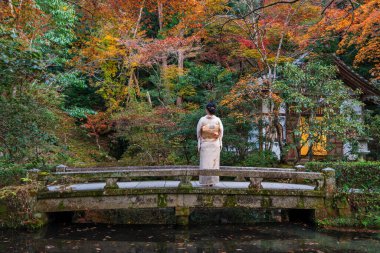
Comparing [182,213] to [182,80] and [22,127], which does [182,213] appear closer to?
[22,127]

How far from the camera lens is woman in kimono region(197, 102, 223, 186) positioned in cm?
988

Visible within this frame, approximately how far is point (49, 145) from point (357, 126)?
37.5ft

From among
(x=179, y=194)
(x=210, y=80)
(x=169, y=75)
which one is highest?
(x=169, y=75)

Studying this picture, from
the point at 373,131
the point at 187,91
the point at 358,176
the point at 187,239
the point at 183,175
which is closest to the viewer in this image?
the point at 187,239

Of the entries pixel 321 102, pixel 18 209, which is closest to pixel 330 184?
pixel 321 102

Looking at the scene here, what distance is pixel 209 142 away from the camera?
9.95 metres

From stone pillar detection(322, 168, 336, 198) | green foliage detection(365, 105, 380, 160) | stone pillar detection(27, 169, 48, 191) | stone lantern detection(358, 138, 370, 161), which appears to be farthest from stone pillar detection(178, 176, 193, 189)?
stone lantern detection(358, 138, 370, 161)

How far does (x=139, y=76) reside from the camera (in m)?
27.9

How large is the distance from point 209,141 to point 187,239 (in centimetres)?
280

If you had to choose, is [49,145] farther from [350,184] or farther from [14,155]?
[350,184]

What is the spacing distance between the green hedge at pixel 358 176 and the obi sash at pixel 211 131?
3.87 meters

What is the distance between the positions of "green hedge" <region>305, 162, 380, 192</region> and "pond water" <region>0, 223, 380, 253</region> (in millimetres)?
1964

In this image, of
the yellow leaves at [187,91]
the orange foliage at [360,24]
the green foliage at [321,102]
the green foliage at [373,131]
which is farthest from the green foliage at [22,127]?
the green foliage at [373,131]

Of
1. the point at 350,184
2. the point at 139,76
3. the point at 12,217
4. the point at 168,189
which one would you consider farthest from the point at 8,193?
the point at 139,76
